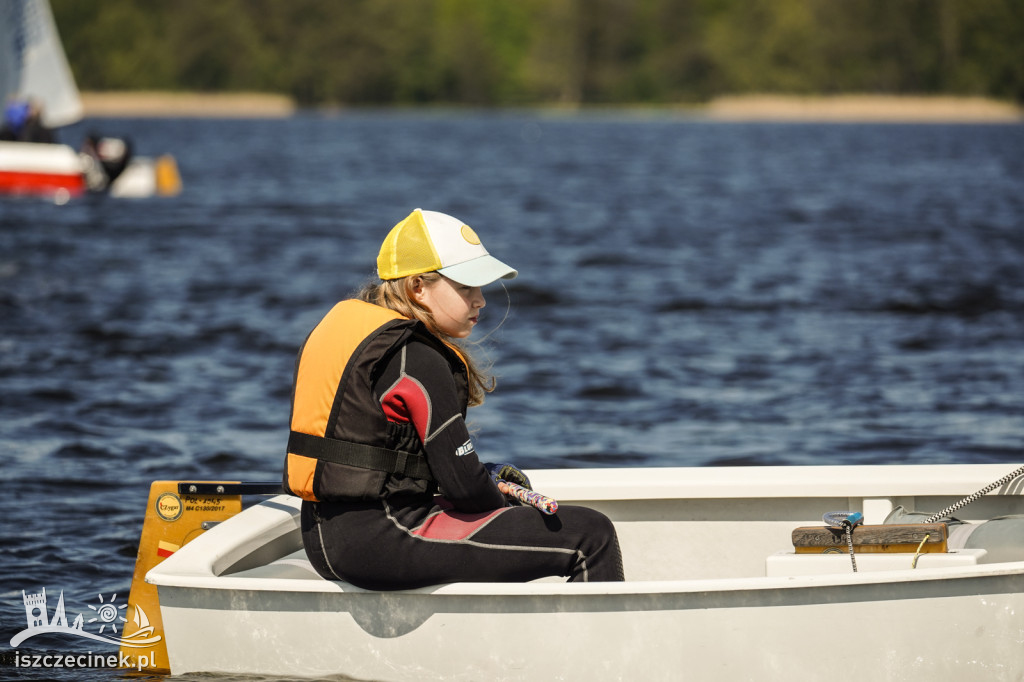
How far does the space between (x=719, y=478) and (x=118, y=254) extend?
13481 mm

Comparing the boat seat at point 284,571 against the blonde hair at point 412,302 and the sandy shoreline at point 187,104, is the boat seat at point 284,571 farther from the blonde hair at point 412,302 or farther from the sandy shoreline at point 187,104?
the sandy shoreline at point 187,104

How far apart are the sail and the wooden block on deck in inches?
819

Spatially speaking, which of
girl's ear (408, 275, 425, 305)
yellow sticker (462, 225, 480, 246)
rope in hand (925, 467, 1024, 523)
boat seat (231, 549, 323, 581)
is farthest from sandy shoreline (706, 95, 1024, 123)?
girl's ear (408, 275, 425, 305)

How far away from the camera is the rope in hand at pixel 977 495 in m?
3.95

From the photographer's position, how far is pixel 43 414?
8203 mm

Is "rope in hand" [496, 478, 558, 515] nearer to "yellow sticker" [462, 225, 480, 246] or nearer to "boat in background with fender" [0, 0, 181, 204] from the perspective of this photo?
"yellow sticker" [462, 225, 480, 246]

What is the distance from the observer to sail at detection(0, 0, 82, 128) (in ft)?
72.7

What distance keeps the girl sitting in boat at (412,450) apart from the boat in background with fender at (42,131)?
18746 millimetres

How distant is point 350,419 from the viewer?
3369 mm

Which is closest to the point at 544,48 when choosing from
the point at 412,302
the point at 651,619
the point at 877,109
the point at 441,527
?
the point at 877,109

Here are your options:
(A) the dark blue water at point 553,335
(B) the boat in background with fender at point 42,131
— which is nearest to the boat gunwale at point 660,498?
(A) the dark blue water at point 553,335

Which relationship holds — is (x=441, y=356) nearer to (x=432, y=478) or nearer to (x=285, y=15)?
(x=432, y=478)

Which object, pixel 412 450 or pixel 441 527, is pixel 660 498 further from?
pixel 412 450

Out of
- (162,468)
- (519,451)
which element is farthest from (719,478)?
(162,468)
